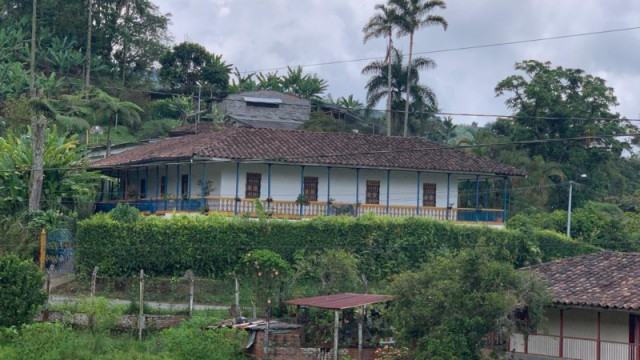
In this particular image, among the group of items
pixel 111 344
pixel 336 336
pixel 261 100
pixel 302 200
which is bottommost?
pixel 111 344

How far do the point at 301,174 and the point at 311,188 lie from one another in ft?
3.58

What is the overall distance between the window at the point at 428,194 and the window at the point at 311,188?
17.3 ft

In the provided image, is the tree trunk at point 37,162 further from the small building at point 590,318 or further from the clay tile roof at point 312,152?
the small building at point 590,318

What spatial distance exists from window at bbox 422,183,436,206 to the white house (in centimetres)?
5

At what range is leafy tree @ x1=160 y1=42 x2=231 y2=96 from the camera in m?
74.6

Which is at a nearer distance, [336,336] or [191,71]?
[336,336]

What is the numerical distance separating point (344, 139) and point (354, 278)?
1388 cm

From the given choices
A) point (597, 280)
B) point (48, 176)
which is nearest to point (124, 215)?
point (48, 176)

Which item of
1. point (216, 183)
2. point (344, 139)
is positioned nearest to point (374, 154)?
point (344, 139)

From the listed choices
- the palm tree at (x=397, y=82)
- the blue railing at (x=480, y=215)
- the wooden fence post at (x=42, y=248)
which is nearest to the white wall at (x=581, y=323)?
the blue railing at (x=480, y=215)

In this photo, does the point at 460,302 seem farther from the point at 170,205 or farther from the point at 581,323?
the point at 170,205

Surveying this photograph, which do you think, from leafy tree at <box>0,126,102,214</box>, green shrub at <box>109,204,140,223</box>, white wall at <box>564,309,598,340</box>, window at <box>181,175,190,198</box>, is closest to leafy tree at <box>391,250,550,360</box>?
white wall at <box>564,309,598,340</box>

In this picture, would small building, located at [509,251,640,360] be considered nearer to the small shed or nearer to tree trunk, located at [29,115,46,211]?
the small shed

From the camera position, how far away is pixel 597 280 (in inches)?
1174
